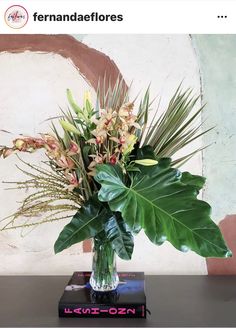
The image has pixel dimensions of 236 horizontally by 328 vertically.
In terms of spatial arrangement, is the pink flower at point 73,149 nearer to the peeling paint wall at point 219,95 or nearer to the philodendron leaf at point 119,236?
the philodendron leaf at point 119,236

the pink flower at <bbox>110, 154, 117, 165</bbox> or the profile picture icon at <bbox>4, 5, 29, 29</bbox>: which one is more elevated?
the profile picture icon at <bbox>4, 5, 29, 29</bbox>

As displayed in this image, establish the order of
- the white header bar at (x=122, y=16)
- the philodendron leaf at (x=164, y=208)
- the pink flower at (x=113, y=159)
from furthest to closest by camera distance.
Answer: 1. the white header bar at (x=122, y=16)
2. the pink flower at (x=113, y=159)
3. the philodendron leaf at (x=164, y=208)

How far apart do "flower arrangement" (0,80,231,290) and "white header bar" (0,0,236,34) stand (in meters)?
0.42

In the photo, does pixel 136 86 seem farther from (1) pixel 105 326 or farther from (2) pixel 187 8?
(1) pixel 105 326

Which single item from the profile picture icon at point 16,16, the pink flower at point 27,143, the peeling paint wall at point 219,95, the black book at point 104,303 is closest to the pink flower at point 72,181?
the pink flower at point 27,143

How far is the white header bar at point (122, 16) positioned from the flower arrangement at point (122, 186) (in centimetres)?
42

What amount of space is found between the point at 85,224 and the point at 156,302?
1.17ft

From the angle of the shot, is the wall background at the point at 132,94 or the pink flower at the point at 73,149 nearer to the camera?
the pink flower at the point at 73,149

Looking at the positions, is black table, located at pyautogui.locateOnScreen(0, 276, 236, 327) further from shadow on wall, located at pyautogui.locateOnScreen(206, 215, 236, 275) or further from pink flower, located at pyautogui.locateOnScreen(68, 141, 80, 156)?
pink flower, located at pyautogui.locateOnScreen(68, 141, 80, 156)

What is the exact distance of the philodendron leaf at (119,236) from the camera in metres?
0.98

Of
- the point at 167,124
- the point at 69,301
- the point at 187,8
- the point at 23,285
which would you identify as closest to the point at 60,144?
the point at 167,124

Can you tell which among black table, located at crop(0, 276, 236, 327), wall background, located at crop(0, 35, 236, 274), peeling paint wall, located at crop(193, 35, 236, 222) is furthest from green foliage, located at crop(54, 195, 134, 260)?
peeling paint wall, located at crop(193, 35, 236, 222)

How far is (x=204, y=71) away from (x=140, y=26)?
277 millimetres

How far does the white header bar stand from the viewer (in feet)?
4.53
